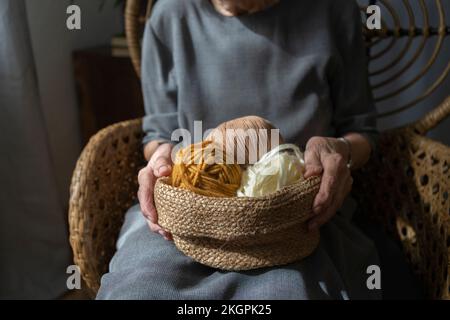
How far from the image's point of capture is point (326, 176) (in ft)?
2.22

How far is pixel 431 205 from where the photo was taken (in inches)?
31.8

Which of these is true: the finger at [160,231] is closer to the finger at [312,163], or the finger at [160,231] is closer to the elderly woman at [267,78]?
the elderly woman at [267,78]

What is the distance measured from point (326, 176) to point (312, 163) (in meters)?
0.04

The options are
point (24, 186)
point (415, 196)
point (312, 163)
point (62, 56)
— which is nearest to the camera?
point (312, 163)

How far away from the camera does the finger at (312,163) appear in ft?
2.20

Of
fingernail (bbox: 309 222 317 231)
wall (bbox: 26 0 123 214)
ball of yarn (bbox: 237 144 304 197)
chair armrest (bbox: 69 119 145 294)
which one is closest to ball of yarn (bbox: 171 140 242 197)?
ball of yarn (bbox: 237 144 304 197)

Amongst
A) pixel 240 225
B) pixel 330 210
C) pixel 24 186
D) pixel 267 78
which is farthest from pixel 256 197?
pixel 24 186

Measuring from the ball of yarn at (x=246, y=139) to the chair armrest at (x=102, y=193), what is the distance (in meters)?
0.27

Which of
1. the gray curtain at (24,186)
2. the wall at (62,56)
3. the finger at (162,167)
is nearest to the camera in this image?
the finger at (162,167)

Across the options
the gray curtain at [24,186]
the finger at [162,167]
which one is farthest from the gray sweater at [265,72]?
the gray curtain at [24,186]

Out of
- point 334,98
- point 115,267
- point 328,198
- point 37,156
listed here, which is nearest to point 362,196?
point 334,98

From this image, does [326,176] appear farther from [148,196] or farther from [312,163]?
[148,196]
